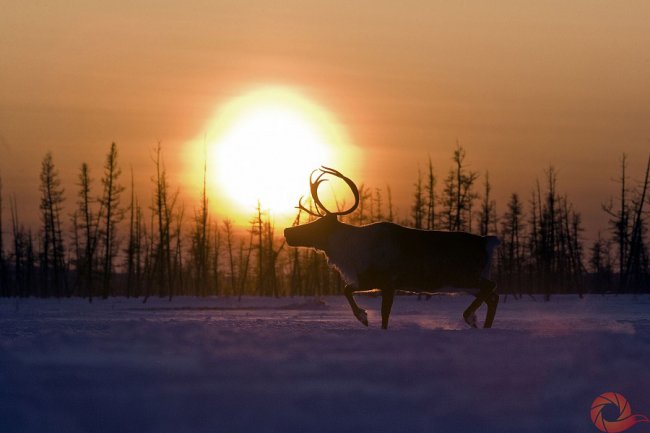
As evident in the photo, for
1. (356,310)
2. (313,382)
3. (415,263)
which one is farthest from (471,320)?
(313,382)

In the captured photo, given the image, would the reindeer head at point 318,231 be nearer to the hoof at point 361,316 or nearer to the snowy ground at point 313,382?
the hoof at point 361,316

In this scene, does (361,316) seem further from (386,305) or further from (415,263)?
(415,263)

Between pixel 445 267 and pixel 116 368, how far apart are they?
6.98 meters

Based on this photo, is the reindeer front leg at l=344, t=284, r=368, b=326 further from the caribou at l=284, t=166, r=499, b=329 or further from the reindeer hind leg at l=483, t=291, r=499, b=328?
the reindeer hind leg at l=483, t=291, r=499, b=328

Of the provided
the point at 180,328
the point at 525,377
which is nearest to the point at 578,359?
the point at 525,377

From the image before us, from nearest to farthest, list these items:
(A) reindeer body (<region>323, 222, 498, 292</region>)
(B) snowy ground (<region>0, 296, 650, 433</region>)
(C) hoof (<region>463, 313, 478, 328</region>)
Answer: (B) snowy ground (<region>0, 296, 650, 433</region>) → (A) reindeer body (<region>323, 222, 498, 292</region>) → (C) hoof (<region>463, 313, 478, 328</region>)

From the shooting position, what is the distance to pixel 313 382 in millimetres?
9969

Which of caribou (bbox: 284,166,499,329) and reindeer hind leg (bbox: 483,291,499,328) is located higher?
caribou (bbox: 284,166,499,329)

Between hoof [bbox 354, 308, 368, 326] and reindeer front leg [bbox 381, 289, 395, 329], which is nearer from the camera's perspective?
reindeer front leg [bbox 381, 289, 395, 329]

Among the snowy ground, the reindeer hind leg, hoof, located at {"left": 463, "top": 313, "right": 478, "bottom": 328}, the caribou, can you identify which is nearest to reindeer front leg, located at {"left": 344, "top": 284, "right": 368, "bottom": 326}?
the caribou

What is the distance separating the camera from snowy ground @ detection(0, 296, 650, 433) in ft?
30.5

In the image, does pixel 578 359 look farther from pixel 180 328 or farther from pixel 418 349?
pixel 180 328

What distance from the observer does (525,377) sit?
10.4m

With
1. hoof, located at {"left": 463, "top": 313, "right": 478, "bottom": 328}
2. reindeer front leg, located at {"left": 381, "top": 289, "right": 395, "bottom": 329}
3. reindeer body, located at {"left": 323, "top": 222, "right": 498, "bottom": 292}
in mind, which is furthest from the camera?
hoof, located at {"left": 463, "top": 313, "right": 478, "bottom": 328}
